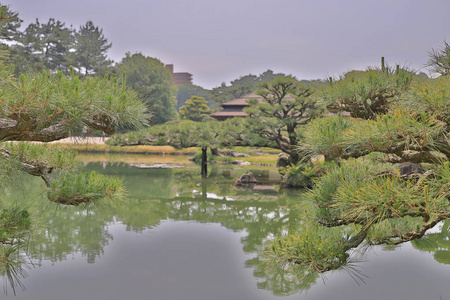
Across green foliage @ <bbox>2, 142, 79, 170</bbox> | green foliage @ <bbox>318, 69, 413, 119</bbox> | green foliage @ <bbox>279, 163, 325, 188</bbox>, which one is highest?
green foliage @ <bbox>318, 69, 413, 119</bbox>

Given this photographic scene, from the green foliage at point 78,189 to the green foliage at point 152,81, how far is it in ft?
83.3

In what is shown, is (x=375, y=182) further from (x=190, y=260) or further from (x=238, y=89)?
(x=238, y=89)

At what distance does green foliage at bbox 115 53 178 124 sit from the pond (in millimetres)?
20430

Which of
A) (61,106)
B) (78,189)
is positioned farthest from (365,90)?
(78,189)

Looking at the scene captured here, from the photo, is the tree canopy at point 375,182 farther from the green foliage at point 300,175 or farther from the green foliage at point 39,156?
the green foliage at point 300,175

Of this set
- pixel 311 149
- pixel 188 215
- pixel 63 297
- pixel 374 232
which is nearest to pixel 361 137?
pixel 311 149

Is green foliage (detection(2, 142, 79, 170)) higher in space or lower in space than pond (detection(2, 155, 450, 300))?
higher

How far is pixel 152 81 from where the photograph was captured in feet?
98.7

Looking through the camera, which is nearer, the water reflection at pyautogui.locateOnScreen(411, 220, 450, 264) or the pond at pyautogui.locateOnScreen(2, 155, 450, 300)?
the pond at pyautogui.locateOnScreen(2, 155, 450, 300)

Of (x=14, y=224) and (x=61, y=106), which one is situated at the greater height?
(x=61, y=106)

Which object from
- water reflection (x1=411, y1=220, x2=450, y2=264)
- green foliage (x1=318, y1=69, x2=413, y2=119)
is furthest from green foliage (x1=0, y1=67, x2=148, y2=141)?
water reflection (x1=411, y1=220, x2=450, y2=264)

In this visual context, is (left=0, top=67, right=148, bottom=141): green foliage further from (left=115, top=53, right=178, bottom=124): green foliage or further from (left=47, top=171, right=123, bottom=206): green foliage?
(left=115, top=53, right=178, bottom=124): green foliage

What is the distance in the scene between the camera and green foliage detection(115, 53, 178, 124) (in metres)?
28.9

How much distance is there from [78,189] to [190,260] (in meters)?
2.44
